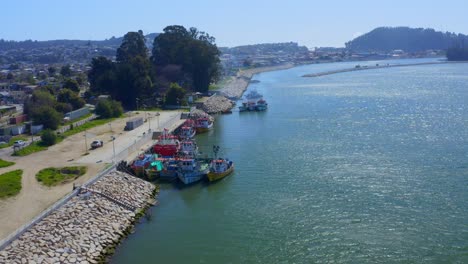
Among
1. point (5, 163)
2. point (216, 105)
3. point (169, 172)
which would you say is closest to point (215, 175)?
point (169, 172)

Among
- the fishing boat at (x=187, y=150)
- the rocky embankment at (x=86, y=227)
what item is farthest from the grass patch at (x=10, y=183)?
the fishing boat at (x=187, y=150)

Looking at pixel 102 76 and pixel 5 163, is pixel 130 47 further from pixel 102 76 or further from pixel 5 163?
pixel 5 163

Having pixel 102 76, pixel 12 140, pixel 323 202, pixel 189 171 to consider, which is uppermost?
pixel 102 76

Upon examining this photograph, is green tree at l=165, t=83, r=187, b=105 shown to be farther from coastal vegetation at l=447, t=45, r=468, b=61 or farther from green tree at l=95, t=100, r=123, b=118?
coastal vegetation at l=447, t=45, r=468, b=61

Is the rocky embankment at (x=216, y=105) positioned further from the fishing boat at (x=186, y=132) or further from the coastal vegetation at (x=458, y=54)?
the coastal vegetation at (x=458, y=54)

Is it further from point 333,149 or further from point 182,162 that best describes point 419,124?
point 182,162

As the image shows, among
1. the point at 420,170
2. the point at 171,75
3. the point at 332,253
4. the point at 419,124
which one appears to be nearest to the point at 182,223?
the point at 332,253

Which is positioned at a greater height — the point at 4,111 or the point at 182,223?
the point at 4,111
